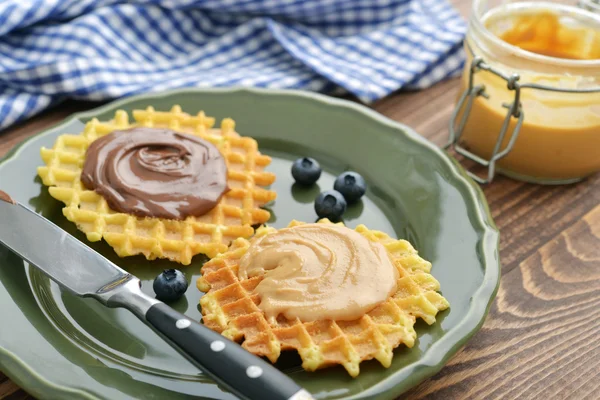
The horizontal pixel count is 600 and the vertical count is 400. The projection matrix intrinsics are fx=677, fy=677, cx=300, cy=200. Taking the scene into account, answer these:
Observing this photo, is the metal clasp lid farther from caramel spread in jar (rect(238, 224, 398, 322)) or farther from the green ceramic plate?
caramel spread in jar (rect(238, 224, 398, 322))

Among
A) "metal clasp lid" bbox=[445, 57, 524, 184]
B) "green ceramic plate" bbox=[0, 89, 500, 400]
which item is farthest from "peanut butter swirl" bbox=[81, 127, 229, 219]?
"metal clasp lid" bbox=[445, 57, 524, 184]

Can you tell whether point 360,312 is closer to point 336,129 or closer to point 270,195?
point 270,195

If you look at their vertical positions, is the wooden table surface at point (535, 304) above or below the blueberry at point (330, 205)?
below

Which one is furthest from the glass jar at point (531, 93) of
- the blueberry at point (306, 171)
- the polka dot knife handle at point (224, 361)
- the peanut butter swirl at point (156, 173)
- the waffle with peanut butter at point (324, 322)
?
the polka dot knife handle at point (224, 361)

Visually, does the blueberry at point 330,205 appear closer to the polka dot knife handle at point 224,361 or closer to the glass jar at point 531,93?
the glass jar at point 531,93

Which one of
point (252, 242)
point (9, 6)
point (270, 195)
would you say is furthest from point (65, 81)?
point (252, 242)
